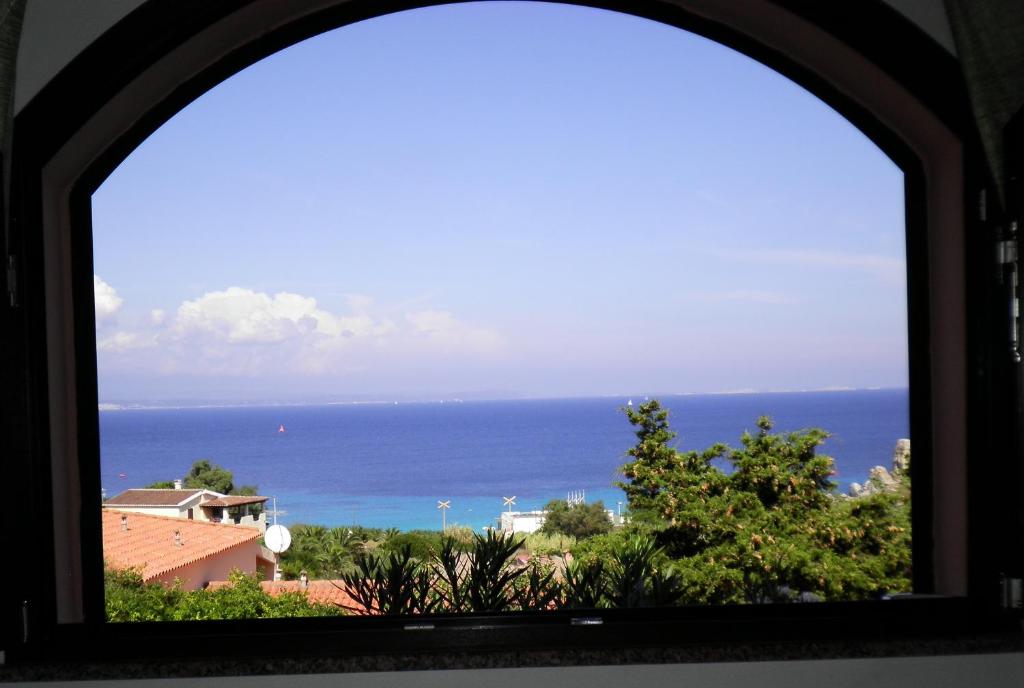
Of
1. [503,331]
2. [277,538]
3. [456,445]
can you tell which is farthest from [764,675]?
[503,331]

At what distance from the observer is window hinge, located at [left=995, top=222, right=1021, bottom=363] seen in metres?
1.63

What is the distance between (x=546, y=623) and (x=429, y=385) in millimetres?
4976

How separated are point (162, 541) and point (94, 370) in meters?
1.72

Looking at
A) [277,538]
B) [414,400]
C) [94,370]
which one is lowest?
[277,538]

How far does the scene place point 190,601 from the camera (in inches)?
121

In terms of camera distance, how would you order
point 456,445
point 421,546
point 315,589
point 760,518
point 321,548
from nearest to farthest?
point 421,546
point 315,589
point 321,548
point 760,518
point 456,445

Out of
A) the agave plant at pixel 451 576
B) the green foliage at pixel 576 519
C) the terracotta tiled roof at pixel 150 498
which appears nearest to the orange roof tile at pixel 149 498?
the terracotta tiled roof at pixel 150 498

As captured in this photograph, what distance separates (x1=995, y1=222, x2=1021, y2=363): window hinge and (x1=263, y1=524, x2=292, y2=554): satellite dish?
2891mm

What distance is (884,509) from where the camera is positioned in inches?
182

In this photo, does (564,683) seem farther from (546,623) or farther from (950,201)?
(950,201)

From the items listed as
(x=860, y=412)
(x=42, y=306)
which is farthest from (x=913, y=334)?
(x=42, y=306)

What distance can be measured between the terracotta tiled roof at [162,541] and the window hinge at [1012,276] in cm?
263

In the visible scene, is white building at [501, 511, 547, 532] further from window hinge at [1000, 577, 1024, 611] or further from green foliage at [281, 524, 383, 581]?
window hinge at [1000, 577, 1024, 611]

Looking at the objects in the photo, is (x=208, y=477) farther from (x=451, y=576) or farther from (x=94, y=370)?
(x=94, y=370)
